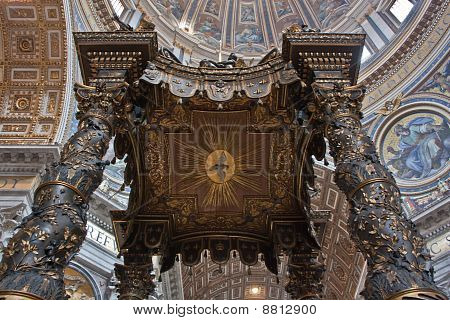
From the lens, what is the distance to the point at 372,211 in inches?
131

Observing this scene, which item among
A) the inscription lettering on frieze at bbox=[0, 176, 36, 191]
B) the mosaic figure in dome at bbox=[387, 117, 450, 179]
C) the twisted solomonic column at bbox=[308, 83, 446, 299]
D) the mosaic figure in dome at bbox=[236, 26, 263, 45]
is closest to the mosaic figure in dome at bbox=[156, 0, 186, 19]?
the mosaic figure in dome at bbox=[236, 26, 263, 45]

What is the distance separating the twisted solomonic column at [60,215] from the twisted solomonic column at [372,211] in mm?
2002

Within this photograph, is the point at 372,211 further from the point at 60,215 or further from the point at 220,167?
the point at 220,167

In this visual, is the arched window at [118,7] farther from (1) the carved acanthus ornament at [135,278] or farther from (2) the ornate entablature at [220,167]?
(1) the carved acanthus ornament at [135,278]

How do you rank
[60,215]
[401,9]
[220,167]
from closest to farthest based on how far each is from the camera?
1. [60,215]
2. [220,167]
3. [401,9]

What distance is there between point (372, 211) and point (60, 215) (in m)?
2.23

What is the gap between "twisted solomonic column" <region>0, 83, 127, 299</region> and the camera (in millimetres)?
2867

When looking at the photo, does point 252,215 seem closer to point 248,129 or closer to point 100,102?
point 248,129

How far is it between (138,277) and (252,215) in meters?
1.74

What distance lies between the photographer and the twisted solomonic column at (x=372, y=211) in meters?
2.94

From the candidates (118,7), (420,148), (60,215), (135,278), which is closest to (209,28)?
(118,7)

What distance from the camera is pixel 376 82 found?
14.1m

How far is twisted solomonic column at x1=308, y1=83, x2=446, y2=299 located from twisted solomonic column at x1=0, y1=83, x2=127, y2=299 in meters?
2.00

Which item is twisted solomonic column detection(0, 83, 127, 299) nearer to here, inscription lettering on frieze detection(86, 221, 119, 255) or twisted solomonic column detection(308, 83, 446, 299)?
twisted solomonic column detection(308, 83, 446, 299)
